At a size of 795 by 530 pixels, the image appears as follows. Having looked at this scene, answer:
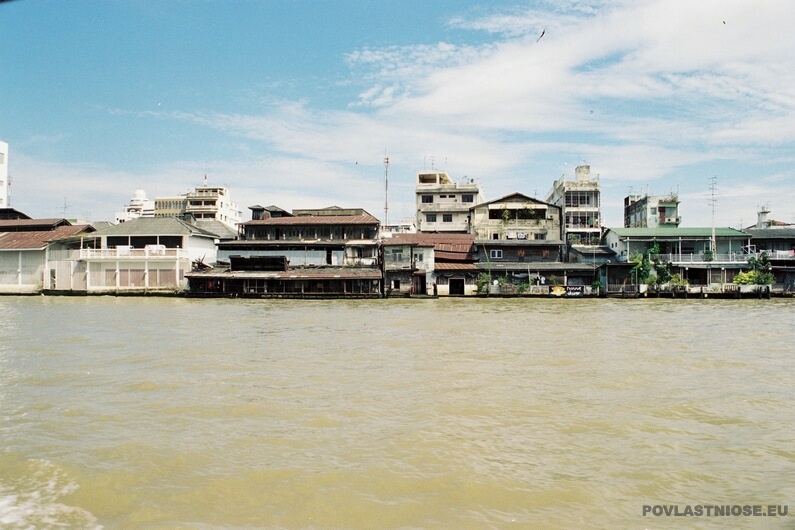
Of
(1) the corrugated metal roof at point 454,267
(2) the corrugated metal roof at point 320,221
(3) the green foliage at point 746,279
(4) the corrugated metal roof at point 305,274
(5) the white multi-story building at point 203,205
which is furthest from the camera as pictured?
(5) the white multi-story building at point 203,205

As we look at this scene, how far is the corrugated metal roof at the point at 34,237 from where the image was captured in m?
42.2

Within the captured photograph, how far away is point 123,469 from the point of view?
647 centimetres

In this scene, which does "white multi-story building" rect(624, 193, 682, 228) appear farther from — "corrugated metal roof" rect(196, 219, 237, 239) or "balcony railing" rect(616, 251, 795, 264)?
"corrugated metal roof" rect(196, 219, 237, 239)

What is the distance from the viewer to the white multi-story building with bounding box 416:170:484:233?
179 feet

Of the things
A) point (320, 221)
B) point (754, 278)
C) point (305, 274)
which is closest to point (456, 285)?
point (305, 274)

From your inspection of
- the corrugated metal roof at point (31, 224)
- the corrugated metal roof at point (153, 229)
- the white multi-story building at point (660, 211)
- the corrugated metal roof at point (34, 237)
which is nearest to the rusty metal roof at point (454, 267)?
the corrugated metal roof at point (153, 229)

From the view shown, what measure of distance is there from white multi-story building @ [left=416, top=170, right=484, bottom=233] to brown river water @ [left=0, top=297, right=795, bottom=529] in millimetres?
38257

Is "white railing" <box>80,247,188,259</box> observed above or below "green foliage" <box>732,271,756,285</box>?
above

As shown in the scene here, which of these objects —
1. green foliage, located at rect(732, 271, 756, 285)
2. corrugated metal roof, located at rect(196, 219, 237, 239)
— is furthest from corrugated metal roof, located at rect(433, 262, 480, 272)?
green foliage, located at rect(732, 271, 756, 285)

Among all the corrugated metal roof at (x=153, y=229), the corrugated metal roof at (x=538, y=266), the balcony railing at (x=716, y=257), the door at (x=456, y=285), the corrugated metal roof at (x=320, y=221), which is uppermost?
the corrugated metal roof at (x=320, y=221)

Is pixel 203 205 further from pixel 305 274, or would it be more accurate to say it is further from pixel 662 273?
pixel 662 273

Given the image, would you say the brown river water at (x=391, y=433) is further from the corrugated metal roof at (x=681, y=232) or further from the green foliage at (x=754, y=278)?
the corrugated metal roof at (x=681, y=232)

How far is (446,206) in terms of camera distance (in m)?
55.0

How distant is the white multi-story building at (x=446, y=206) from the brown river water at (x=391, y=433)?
38257mm
